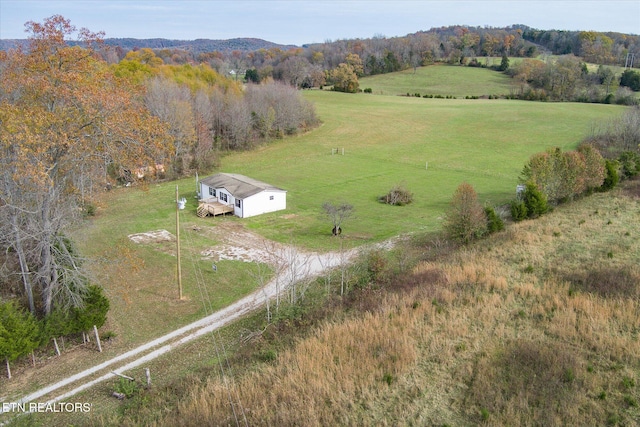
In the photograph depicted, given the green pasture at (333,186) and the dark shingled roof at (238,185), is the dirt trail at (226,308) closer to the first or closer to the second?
the green pasture at (333,186)

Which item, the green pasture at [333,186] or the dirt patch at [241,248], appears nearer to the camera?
the green pasture at [333,186]

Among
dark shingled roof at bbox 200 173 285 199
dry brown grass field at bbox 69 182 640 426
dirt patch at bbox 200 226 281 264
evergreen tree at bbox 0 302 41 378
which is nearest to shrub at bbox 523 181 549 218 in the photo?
dry brown grass field at bbox 69 182 640 426

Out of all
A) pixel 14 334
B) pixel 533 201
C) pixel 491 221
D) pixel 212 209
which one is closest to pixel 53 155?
pixel 14 334

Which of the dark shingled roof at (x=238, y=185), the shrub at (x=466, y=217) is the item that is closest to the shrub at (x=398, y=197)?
the dark shingled roof at (x=238, y=185)

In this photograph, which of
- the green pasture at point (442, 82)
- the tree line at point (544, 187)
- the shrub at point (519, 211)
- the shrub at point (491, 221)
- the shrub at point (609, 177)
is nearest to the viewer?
the tree line at point (544, 187)

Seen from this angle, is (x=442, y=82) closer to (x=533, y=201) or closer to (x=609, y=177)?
(x=609, y=177)
